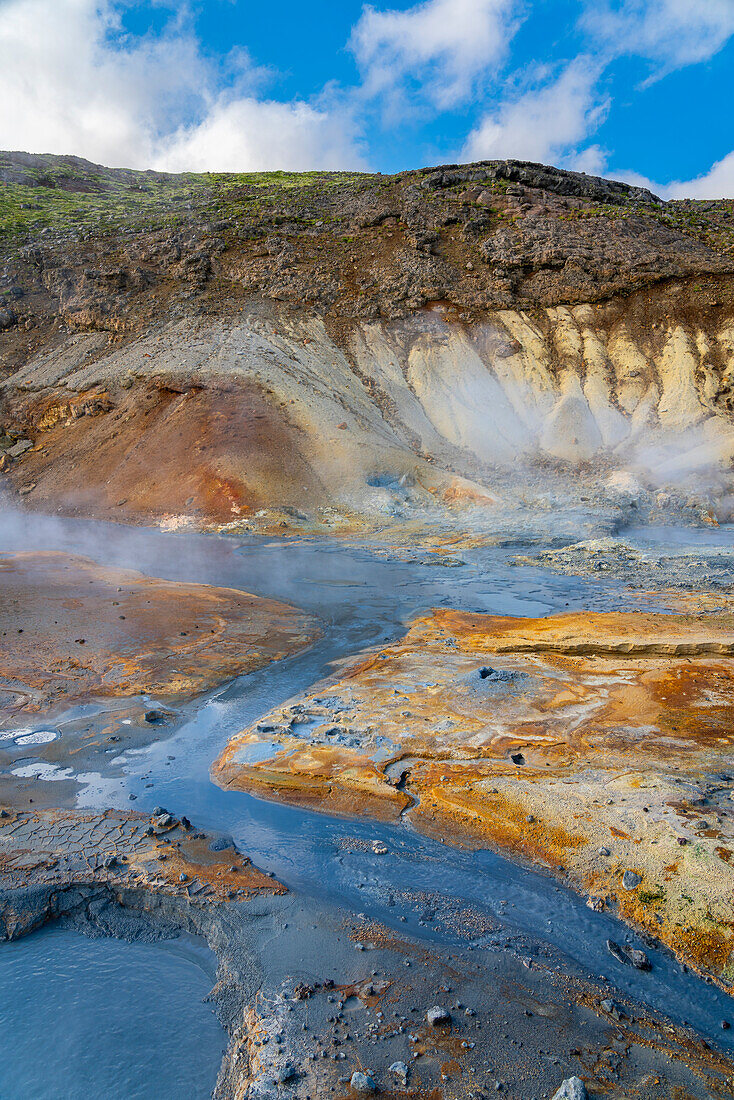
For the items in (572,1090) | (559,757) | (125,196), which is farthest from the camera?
(125,196)

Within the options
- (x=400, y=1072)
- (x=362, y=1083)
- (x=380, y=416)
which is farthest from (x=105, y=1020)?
(x=380, y=416)

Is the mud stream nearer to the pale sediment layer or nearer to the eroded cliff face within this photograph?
the pale sediment layer

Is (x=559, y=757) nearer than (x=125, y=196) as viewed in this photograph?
Yes

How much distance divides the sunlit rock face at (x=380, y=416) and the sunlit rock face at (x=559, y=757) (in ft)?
40.1

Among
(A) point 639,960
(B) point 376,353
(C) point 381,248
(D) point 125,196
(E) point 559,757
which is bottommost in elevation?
(A) point 639,960

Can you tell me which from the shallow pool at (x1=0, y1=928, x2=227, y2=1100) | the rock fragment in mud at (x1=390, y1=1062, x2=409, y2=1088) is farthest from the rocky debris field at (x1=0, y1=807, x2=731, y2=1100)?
the shallow pool at (x1=0, y1=928, x2=227, y2=1100)

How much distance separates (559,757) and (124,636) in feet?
21.7

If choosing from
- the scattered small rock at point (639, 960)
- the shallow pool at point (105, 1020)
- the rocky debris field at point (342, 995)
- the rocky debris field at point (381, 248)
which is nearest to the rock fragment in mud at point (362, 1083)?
the rocky debris field at point (342, 995)

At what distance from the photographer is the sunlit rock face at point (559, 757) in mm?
4156

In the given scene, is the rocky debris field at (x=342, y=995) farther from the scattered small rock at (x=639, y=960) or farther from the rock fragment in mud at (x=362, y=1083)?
the scattered small rock at (x=639, y=960)

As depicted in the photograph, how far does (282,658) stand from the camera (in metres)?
8.94

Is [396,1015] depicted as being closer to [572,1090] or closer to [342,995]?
[342,995]

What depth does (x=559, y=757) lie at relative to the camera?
564 centimetres

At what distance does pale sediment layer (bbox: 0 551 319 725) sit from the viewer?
7781 millimetres
